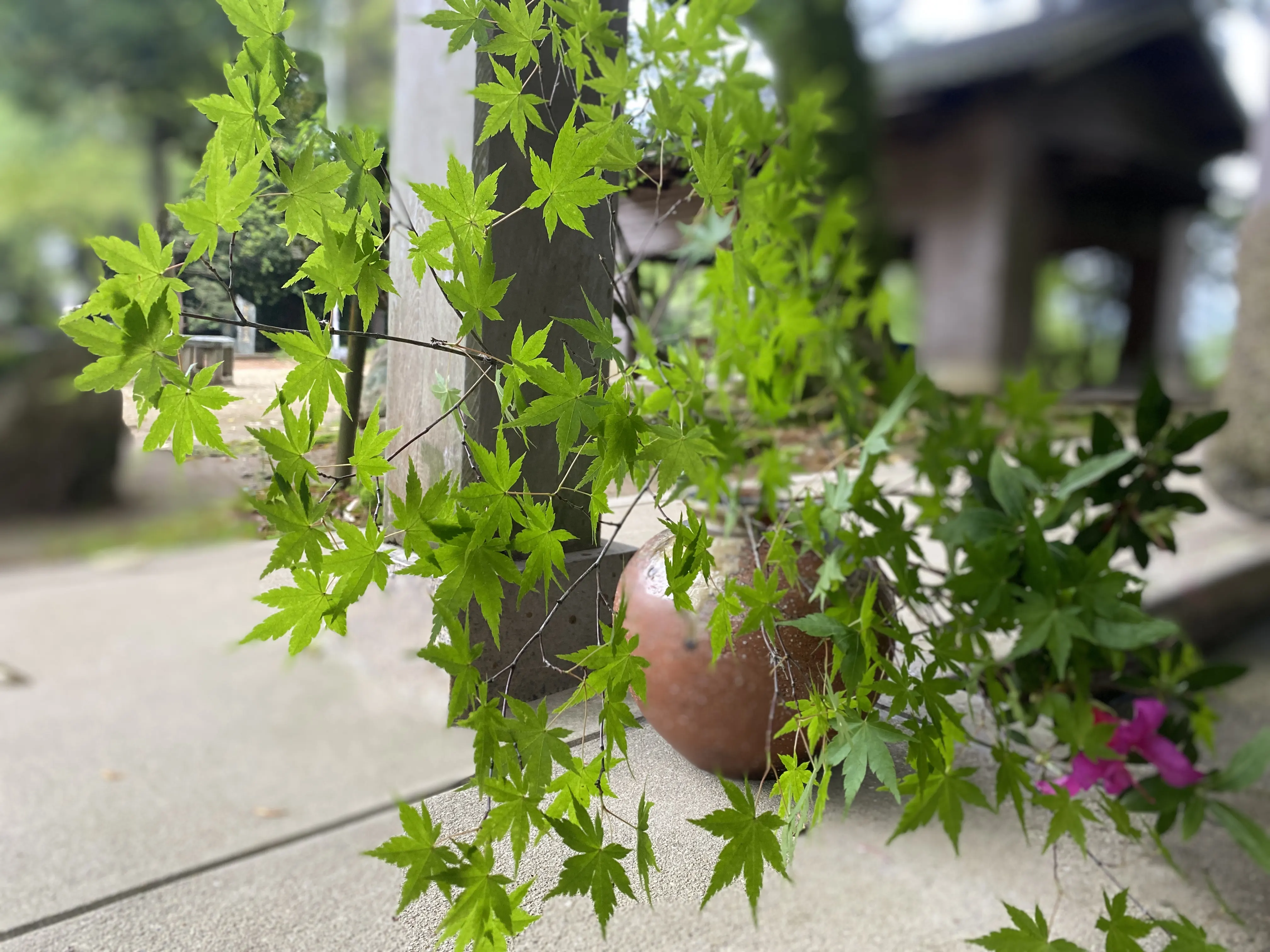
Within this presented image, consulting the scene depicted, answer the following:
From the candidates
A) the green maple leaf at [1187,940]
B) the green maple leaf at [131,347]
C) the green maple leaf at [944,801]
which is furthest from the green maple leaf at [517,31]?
the green maple leaf at [1187,940]

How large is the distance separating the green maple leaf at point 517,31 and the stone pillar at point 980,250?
18.5ft

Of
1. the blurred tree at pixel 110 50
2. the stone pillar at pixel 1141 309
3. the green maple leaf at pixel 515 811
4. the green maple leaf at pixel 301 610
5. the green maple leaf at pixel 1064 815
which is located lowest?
the green maple leaf at pixel 1064 815

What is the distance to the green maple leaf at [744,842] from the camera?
644 millimetres

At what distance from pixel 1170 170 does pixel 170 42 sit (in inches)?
331

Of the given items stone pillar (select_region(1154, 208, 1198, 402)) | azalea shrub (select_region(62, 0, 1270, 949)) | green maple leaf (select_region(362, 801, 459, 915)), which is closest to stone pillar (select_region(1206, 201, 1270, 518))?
azalea shrub (select_region(62, 0, 1270, 949))

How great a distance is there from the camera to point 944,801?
2.66ft

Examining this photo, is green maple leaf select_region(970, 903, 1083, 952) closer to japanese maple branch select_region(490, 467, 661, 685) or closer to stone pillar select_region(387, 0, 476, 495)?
japanese maple branch select_region(490, 467, 661, 685)

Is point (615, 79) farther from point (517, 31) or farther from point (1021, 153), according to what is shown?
point (1021, 153)

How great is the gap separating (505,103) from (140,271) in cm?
29

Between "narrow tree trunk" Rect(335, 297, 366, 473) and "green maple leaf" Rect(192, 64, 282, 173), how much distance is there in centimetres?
15

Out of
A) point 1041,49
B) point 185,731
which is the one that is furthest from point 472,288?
point 1041,49

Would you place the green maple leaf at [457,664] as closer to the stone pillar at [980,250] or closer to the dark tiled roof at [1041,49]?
the dark tiled roof at [1041,49]

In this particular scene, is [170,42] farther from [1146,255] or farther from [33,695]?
[1146,255]

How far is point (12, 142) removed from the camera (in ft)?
21.0
